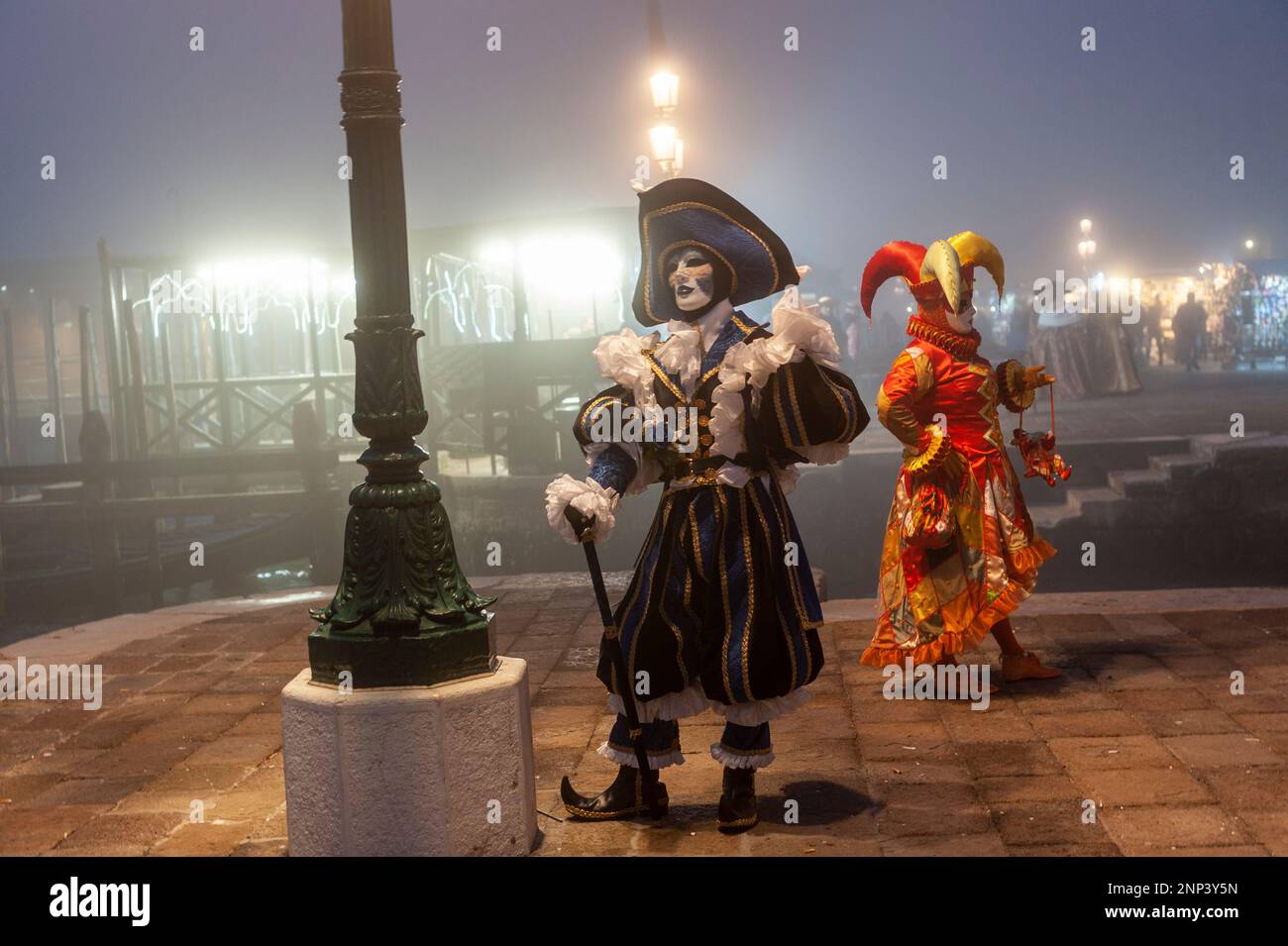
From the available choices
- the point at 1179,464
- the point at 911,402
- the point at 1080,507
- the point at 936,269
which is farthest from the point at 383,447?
the point at 1179,464

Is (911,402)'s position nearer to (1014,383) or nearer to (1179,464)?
(1014,383)

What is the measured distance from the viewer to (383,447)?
4004 mm

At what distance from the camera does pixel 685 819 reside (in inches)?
170

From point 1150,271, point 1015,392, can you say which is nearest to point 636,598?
point 1015,392

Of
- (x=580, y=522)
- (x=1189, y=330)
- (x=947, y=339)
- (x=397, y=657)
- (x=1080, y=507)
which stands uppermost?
(x=1189, y=330)

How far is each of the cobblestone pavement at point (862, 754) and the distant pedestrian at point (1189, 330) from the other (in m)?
21.7

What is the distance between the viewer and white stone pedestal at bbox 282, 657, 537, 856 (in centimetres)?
378

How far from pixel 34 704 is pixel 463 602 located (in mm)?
3275

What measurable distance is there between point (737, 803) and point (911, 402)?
2.10m

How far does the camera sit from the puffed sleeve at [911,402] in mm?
5602

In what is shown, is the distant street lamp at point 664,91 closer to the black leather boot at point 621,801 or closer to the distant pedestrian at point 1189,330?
the black leather boot at point 621,801

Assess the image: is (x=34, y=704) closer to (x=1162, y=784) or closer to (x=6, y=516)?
(x=1162, y=784)

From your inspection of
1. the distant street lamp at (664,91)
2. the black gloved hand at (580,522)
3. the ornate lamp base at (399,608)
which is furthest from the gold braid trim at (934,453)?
the distant street lamp at (664,91)

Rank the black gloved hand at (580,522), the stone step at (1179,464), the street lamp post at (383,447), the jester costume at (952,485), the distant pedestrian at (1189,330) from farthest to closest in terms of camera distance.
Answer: the distant pedestrian at (1189,330) → the stone step at (1179,464) → the jester costume at (952,485) → the black gloved hand at (580,522) → the street lamp post at (383,447)
